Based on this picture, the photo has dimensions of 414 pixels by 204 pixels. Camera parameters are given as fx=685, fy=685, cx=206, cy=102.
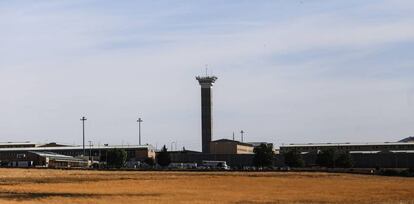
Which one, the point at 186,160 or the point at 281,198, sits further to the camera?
the point at 186,160

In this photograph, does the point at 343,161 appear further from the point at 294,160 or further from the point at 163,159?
the point at 163,159

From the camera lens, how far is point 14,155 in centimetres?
19212

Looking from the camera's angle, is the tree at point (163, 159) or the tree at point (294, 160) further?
the tree at point (163, 159)

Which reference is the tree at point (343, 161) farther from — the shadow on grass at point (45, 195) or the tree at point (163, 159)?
the shadow on grass at point (45, 195)

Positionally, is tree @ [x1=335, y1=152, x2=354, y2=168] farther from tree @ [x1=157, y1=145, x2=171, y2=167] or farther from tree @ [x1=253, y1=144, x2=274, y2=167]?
tree @ [x1=157, y1=145, x2=171, y2=167]

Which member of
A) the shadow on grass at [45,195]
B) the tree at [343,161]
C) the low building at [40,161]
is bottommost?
the shadow on grass at [45,195]

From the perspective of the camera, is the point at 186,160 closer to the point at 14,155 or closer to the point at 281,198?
the point at 14,155

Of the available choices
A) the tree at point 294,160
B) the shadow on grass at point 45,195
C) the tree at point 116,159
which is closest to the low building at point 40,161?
the tree at point 116,159

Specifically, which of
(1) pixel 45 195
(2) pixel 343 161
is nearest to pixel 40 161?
(2) pixel 343 161

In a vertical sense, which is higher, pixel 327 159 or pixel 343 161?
pixel 327 159

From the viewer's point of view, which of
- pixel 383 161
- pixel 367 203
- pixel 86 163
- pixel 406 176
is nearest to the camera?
pixel 367 203

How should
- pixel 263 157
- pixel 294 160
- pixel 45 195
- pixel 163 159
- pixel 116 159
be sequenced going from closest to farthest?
pixel 45 195, pixel 263 157, pixel 294 160, pixel 116 159, pixel 163 159

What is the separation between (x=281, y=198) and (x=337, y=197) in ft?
19.4

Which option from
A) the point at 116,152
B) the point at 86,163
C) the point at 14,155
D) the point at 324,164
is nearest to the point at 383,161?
the point at 324,164
